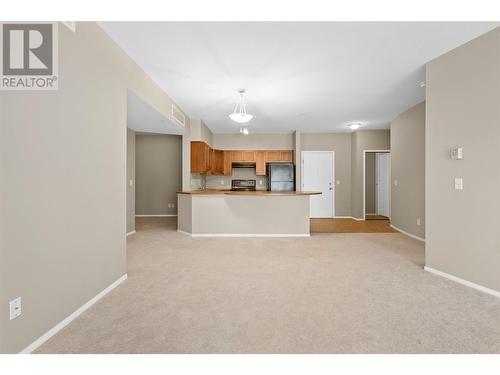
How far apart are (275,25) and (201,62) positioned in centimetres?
110

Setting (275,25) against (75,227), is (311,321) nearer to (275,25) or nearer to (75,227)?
(75,227)

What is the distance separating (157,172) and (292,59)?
5.96 meters

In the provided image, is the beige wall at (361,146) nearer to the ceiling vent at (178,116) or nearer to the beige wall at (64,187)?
the ceiling vent at (178,116)

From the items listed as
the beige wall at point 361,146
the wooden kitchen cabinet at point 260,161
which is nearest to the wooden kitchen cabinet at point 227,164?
the wooden kitchen cabinet at point 260,161

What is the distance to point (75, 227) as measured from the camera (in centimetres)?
203

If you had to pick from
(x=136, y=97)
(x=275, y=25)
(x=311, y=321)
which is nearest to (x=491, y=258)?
(x=311, y=321)

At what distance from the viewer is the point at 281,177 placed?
7.24 meters

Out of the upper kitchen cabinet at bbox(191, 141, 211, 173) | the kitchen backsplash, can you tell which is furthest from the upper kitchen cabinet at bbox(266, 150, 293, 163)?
the upper kitchen cabinet at bbox(191, 141, 211, 173)

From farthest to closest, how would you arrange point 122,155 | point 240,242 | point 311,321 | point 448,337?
point 240,242, point 122,155, point 311,321, point 448,337

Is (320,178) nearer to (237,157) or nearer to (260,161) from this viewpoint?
(260,161)

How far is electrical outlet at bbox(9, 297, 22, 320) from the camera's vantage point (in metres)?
1.50

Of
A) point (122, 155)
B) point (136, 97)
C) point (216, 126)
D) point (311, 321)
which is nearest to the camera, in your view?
point (311, 321)

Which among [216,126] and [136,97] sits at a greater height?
[216,126]

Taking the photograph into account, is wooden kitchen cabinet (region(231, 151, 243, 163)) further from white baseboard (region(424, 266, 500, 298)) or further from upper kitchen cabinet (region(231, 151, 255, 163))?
white baseboard (region(424, 266, 500, 298))
